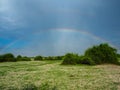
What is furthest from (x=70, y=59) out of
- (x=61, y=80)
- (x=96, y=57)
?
(x=61, y=80)

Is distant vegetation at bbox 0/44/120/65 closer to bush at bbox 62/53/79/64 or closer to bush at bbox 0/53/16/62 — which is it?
bush at bbox 62/53/79/64

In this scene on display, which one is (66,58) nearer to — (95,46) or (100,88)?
(95,46)

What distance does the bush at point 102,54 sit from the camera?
39125 millimetres

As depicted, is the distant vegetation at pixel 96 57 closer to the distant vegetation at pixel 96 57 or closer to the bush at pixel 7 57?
the distant vegetation at pixel 96 57

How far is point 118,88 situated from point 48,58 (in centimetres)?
4892

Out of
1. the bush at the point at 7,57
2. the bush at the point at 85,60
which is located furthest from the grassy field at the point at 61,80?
the bush at the point at 7,57

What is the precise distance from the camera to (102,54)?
39219 millimetres

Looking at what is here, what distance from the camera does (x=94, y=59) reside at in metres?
38.7

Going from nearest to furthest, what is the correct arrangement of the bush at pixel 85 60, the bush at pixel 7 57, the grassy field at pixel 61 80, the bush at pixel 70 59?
the grassy field at pixel 61 80, the bush at pixel 85 60, the bush at pixel 70 59, the bush at pixel 7 57

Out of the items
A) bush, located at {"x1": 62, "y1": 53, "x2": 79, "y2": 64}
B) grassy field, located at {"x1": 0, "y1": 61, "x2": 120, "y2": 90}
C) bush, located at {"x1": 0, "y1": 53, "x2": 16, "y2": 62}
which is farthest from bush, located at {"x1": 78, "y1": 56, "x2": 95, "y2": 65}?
bush, located at {"x1": 0, "y1": 53, "x2": 16, "y2": 62}

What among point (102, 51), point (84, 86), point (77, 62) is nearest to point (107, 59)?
point (102, 51)

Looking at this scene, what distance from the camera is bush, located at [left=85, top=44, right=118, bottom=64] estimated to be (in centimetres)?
3912

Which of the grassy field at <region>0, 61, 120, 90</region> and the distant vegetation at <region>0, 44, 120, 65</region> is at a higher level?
the distant vegetation at <region>0, 44, 120, 65</region>

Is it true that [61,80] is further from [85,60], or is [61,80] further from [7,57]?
[7,57]
